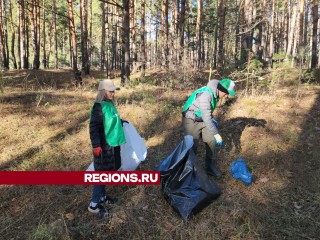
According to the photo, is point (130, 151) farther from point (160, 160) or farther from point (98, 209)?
point (160, 160)

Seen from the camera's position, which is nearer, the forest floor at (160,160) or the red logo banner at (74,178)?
the forest floor at (160,160)

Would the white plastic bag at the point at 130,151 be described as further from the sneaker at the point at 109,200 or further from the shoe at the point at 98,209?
the shoe at the point at 98,209

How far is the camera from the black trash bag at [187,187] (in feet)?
12.9

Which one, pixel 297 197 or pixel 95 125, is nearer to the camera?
pixel 95 125

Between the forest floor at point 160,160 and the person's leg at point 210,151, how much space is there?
0.63 ft

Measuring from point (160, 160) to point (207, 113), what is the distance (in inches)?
65.0

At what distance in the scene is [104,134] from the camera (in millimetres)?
3891

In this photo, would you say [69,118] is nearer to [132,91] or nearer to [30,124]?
[30,124]

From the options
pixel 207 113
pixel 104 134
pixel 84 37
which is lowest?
pixel 104 134

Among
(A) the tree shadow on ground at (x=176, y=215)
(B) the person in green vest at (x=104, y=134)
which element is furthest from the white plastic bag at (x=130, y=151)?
(A) the tree shadow on ground at (x=176, y=215)

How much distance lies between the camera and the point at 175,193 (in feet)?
13.2

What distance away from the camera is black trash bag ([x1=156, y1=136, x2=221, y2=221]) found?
3.93 metres

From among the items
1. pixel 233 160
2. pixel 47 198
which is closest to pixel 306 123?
pixel 233 160

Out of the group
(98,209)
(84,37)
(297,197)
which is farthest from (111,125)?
(84,37)
